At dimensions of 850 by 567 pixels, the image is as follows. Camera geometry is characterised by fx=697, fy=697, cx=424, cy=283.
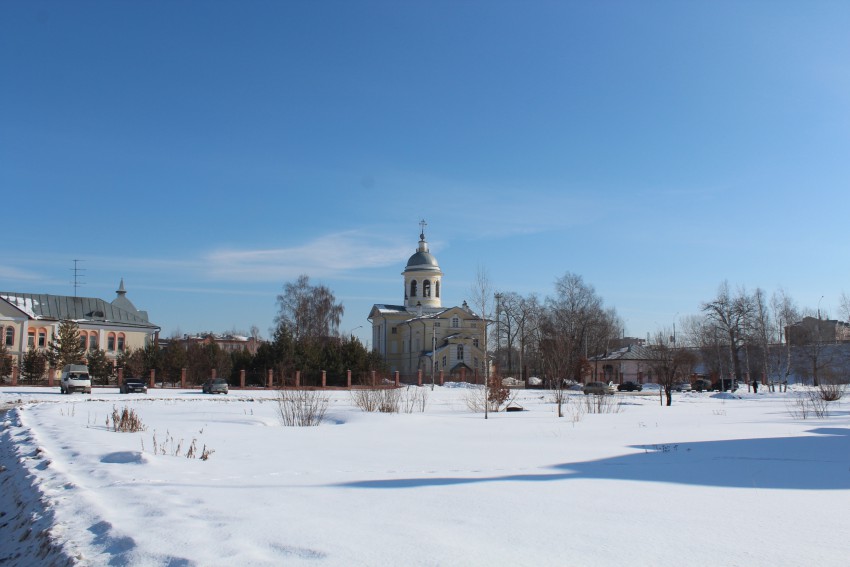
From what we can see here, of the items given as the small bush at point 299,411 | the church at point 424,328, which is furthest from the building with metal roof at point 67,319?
the small bush at point 299,411

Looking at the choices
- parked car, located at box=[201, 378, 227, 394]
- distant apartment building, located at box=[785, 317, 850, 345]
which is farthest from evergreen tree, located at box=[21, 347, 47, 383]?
distant apartment building, located at box=[785, 317, 850, 345]

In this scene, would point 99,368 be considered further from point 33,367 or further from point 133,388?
point 133,388

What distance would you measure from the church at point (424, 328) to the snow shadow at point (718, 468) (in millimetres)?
54671

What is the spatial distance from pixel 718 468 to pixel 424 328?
206 feet

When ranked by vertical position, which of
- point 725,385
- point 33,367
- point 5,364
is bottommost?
point 725,385

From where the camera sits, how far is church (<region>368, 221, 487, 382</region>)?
71.1 meters

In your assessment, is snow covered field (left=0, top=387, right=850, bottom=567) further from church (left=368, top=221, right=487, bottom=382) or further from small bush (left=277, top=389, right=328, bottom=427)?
church (left=368, top=221, right=487, bottom=382)

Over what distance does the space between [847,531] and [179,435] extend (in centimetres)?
1175

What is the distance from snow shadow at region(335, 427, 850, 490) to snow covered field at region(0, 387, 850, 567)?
1.4 inches

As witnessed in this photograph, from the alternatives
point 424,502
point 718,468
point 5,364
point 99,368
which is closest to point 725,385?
point 99,368

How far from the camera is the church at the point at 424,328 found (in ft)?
233

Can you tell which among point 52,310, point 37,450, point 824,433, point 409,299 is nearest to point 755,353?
point 409,299

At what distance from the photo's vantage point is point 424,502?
691 cm

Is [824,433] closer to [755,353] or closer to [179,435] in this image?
[179,435]
